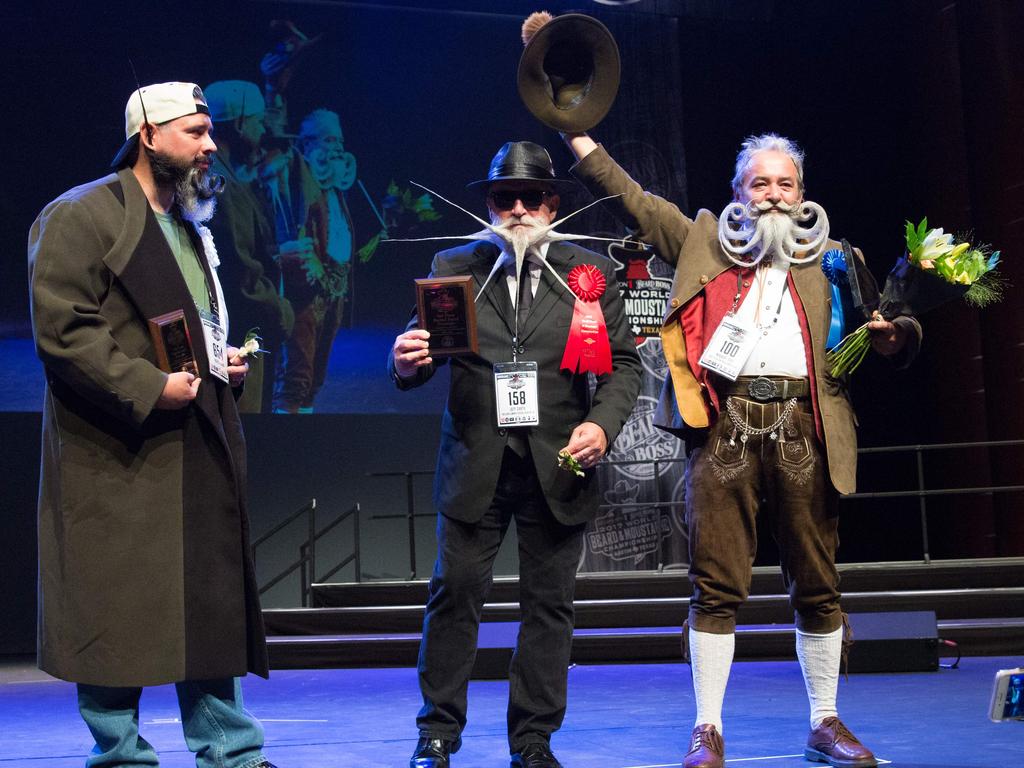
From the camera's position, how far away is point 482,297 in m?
2.94

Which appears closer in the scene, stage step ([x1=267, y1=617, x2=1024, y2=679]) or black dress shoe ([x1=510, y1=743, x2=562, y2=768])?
black dress shoe ([x1=510, y1=743, x2=562, y2=768])

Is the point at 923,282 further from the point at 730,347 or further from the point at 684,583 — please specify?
the point at 684,583

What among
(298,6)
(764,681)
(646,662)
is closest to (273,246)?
(298,6)

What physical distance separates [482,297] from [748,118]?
664 centimetres

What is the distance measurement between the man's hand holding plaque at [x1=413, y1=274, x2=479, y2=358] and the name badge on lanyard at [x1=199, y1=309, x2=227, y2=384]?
48 cm

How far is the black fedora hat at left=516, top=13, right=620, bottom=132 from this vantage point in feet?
9.65

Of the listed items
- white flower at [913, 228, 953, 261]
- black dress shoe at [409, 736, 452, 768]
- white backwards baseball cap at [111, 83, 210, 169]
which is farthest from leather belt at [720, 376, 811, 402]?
white backwards baseball cap at [111, 83, 210, 169]

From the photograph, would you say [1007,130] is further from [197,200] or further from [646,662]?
[197,200]

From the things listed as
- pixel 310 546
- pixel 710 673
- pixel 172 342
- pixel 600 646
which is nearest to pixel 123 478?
pixel 172 342

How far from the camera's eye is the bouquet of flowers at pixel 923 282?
2811 millimetres

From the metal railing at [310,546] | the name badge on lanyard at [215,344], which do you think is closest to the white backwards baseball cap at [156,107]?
the name badge on lanyard at [215,344]

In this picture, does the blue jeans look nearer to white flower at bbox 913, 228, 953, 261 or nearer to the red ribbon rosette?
the red ribbon rosette

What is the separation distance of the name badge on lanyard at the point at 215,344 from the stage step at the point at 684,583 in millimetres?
4342

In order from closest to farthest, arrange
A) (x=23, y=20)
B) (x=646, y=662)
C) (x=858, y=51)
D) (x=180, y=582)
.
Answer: (x=180, y=582)
(x=646, y=662)
(x=23, y=20)
(x=858, y=51)
